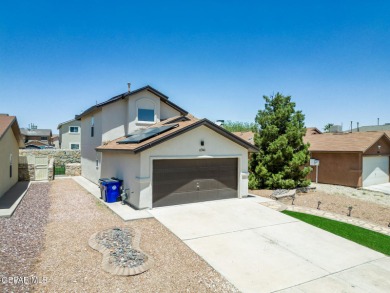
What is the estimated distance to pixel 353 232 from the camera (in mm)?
9547

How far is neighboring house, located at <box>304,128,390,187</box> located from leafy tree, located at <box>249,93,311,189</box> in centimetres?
526

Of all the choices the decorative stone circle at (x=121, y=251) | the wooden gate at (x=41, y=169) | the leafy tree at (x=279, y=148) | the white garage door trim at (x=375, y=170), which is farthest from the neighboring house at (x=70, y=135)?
the white garage door trim at (x=375, y=170)

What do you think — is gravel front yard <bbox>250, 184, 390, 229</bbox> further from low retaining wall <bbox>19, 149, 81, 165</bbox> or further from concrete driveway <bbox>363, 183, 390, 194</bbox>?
low retaining wall <bbox>19, 149, 81, 165</bbox>

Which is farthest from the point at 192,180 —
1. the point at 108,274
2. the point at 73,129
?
the point at 73,129

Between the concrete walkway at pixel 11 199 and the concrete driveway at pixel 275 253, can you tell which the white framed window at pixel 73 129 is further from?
the concrete driveway at pixel 275 253

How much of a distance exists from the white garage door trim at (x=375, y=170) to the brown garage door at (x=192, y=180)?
46.1 feet

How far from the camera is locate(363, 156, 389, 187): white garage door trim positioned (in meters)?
21.2

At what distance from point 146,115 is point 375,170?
20.7 m

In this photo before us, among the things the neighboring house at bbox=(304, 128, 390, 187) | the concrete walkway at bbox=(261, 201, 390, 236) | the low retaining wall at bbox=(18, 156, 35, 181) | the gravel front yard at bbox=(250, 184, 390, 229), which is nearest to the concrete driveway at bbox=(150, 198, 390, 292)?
the concrete walkway at bbox=(261, 201, 390, 236)

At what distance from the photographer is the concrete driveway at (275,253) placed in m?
5.86

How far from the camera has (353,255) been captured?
24.4ft

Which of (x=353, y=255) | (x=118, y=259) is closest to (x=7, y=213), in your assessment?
(x=118, y=259)

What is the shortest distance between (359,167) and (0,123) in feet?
81.3

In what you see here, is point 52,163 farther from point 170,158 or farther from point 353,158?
point 353,158
